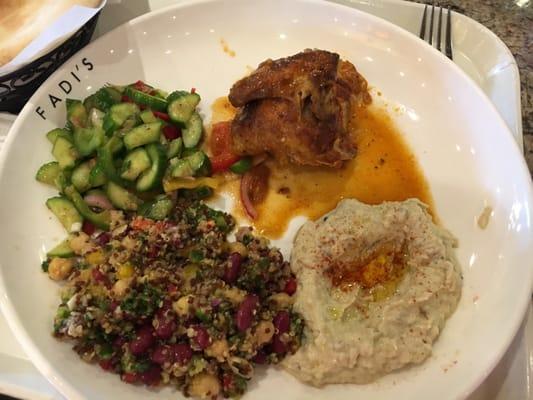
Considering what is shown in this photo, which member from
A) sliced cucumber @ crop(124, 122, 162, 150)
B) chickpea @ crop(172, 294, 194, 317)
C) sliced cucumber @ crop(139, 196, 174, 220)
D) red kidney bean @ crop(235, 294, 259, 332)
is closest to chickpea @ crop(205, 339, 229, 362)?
red kidney bean @ crop(235, 294, 259, 332)

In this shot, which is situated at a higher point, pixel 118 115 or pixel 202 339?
pixel 118 115

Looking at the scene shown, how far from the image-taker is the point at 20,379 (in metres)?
2.80

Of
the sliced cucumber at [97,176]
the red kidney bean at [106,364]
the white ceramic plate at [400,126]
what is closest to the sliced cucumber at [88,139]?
the sliced cucumber at [97,176]

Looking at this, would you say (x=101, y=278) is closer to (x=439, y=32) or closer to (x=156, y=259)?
(x=156, y=259)

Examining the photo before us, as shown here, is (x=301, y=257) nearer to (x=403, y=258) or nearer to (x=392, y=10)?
(x=403, y=258)

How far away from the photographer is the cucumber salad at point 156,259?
8.46 ft

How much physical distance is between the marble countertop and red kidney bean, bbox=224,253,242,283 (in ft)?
8.75

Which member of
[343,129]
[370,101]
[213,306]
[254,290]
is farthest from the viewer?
[370,101]

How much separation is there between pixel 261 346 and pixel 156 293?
0.61m

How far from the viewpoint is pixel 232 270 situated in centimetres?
275

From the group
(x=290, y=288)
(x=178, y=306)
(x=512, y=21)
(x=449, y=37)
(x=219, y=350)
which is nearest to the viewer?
(x=219, y=350)

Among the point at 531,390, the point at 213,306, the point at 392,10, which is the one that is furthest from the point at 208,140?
the point at 531,390

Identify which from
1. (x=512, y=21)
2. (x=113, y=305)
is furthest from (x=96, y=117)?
(x=512, y=21)

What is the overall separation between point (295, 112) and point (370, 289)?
1.20 m
